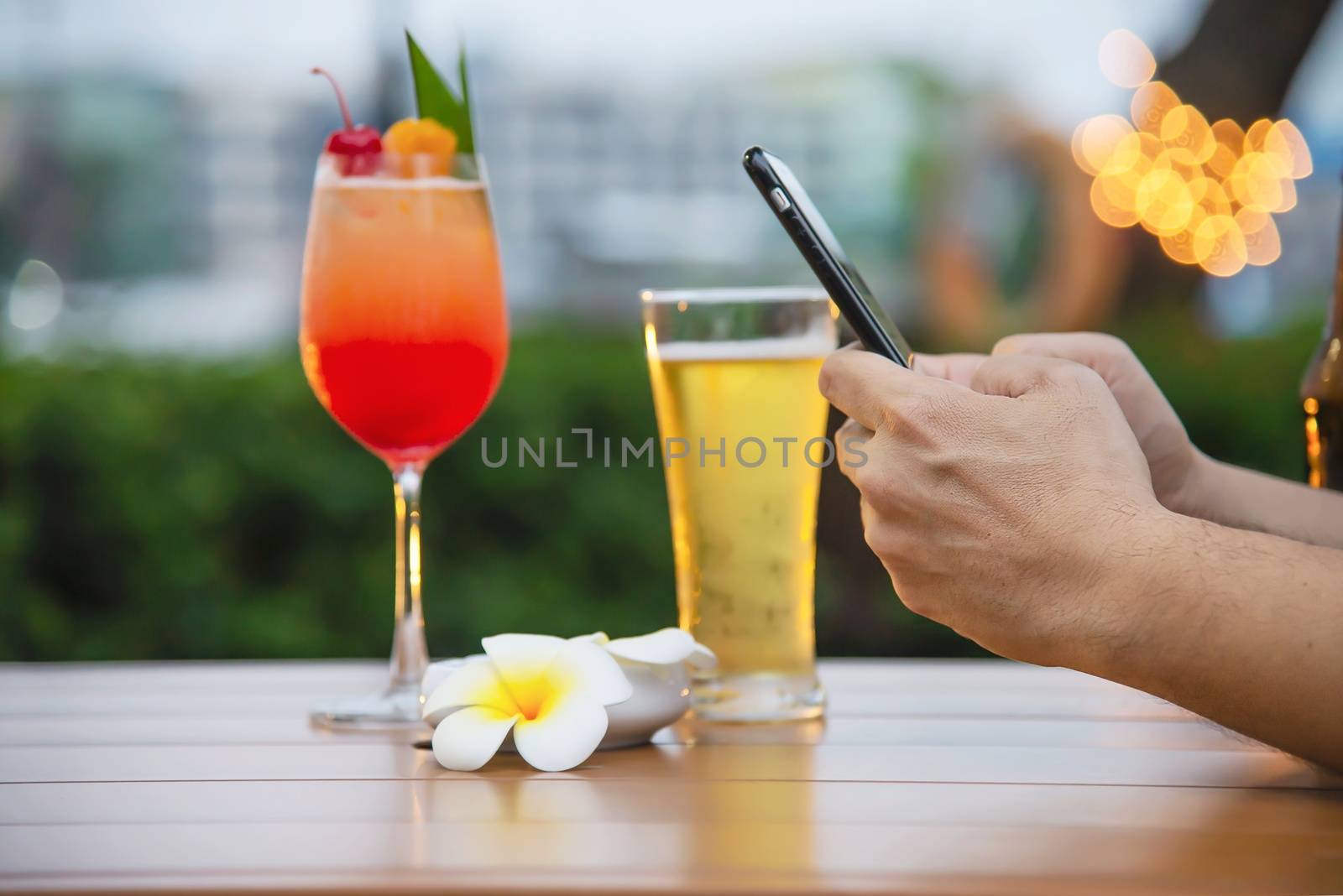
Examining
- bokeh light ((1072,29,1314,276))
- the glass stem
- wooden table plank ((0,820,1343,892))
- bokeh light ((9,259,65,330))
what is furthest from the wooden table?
bokeh light ((9,259,65,330))

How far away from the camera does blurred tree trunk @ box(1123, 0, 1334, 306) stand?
13.0 ft

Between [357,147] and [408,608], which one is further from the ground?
[357,147]

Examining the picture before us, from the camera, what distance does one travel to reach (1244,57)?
4031mm

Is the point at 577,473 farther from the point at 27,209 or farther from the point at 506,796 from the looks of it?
the point at 27,209

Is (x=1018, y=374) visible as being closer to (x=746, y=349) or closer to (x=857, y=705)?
(x=746, y=349)

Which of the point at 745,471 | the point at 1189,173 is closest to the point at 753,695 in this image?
the point at 745,471

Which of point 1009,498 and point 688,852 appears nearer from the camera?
point 688,852

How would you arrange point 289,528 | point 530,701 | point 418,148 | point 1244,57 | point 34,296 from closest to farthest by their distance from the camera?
1. point 530,701
2. point 418,148
3. point 289,528
4. point 1244,57
5. point 34,296

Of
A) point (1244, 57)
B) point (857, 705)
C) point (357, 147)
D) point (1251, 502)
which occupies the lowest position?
point (857, 705)

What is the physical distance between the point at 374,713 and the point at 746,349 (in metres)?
0.50

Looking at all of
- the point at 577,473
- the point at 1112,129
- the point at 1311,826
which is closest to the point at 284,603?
the point at 577,473

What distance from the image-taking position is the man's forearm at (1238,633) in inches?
36.6

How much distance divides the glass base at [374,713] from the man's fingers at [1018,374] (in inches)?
23.7

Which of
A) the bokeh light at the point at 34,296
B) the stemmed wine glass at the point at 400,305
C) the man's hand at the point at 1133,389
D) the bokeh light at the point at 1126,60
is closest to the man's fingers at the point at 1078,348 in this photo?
the man's hand at the point at 1133,389
